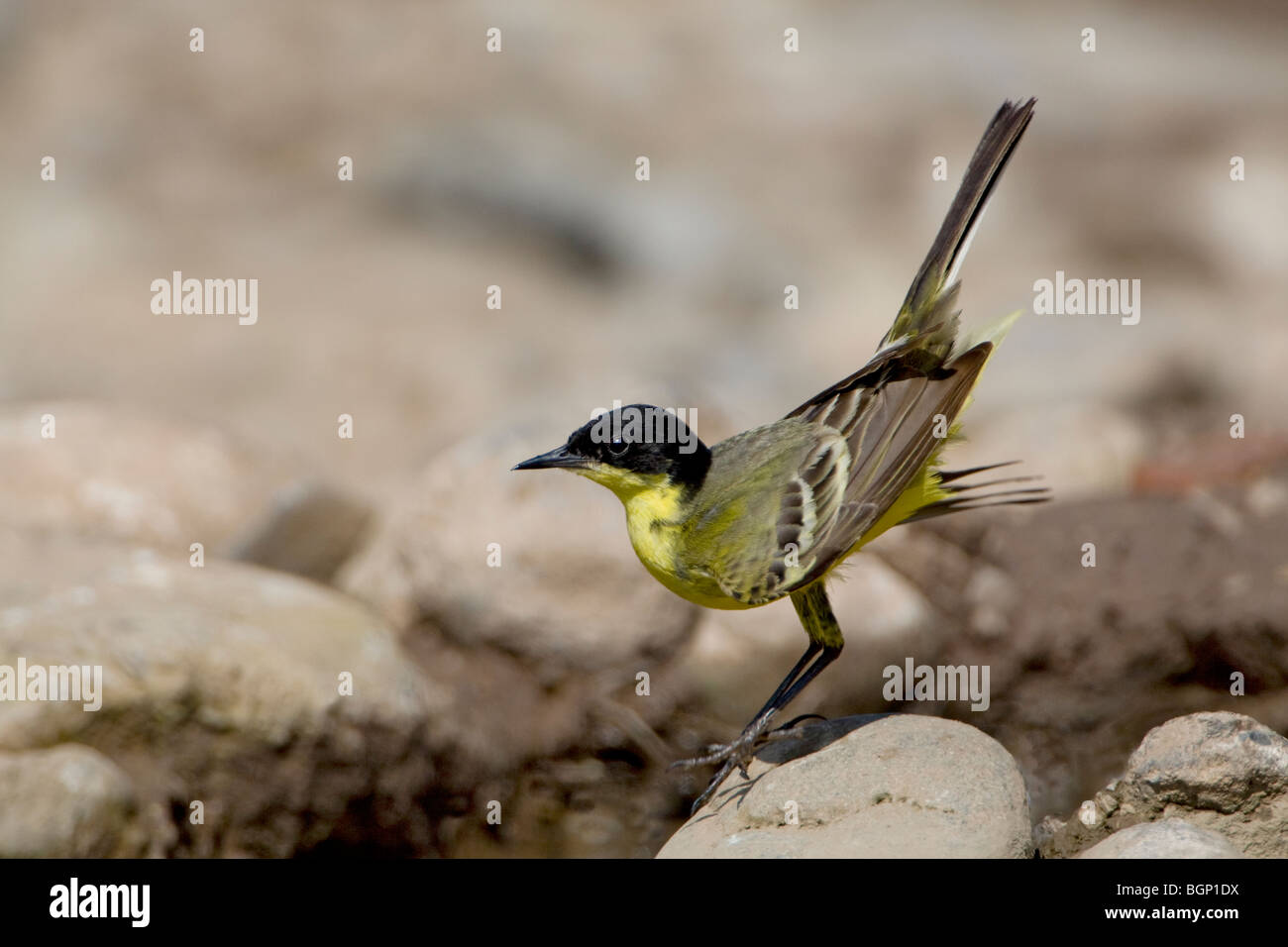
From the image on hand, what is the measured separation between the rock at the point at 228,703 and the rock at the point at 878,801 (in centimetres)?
228

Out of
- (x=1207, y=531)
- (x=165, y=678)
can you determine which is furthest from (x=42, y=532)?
(x=1207, y=531)

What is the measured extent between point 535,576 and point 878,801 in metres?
3.36

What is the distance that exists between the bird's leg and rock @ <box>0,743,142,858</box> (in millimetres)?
2564

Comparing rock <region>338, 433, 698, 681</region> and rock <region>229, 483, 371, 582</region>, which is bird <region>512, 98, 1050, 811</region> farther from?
rock <region>229, 483, 371, 582</region>

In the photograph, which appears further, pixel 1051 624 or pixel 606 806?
pixel 1051 624

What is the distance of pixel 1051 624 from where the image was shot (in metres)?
8.49

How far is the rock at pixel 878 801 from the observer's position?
4.83 meters

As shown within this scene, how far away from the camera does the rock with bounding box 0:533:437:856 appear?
6.58 meters

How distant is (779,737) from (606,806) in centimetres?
206

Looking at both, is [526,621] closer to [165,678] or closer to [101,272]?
[165,678]
